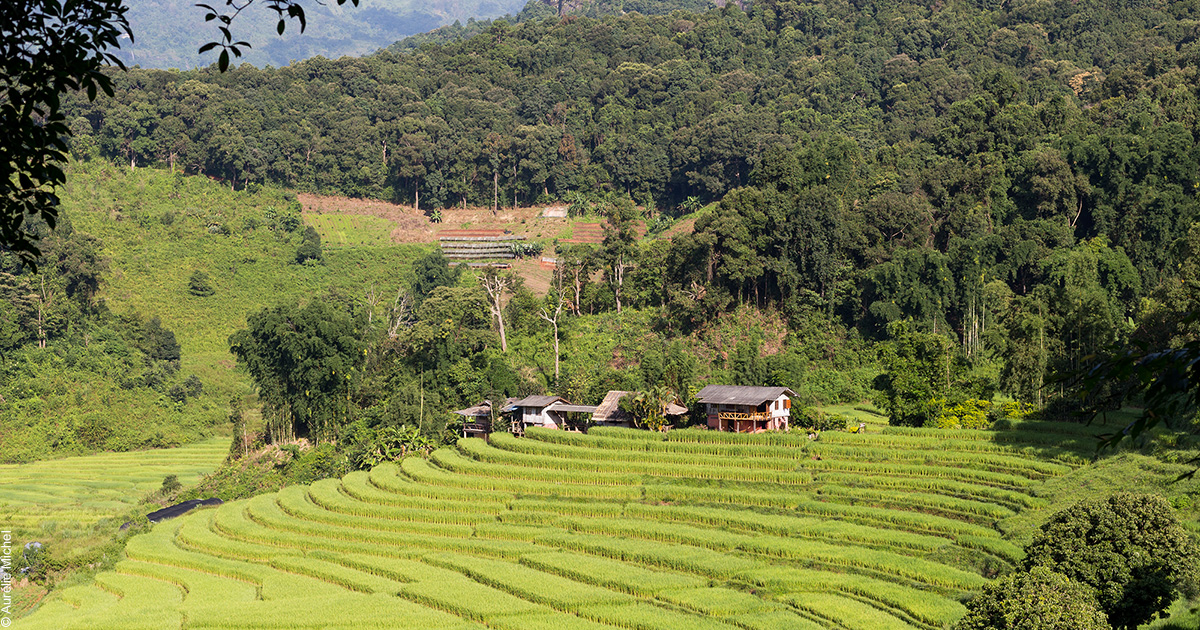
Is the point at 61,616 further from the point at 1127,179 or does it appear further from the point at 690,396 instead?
the point at 1127,179

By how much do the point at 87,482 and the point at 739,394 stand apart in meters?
36.2

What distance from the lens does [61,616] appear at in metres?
34.7

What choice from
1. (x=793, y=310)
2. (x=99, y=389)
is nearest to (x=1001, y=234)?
(x=793, y=310)

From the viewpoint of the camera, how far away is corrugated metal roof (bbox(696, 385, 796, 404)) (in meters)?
48.3

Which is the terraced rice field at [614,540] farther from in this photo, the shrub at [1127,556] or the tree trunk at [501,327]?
the tree trunk at [501,327]

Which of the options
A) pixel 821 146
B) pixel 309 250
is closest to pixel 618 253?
pixel 821 146

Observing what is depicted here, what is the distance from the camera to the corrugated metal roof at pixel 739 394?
48.3 metres

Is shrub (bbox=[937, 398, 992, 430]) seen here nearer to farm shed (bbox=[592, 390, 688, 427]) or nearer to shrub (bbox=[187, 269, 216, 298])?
farm shed (bbox=[592, 390, 688, 427])

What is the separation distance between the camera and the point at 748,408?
48.4 m

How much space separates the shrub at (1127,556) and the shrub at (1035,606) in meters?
1.11

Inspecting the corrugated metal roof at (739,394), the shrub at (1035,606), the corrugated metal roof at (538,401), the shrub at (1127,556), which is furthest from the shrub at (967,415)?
the shrub at (1035,606)

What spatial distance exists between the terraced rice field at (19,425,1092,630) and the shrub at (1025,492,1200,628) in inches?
144

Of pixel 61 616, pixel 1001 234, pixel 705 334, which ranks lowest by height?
pixel 61 616

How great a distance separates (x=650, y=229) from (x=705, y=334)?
85.0 ft
